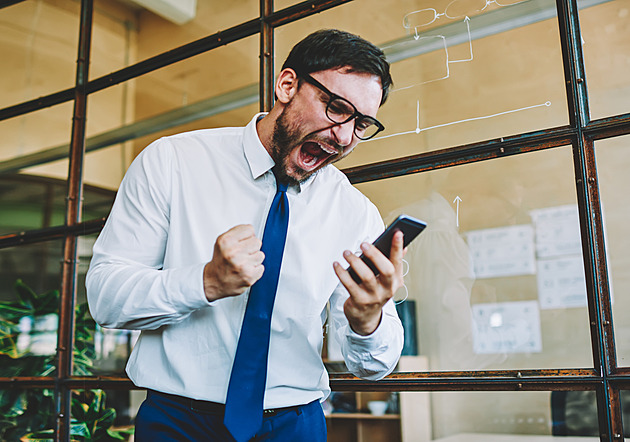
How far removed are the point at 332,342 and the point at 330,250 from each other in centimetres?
50

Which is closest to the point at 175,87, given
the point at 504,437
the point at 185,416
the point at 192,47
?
the point at 192,47

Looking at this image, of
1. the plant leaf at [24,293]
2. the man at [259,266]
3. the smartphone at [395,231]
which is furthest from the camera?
the plant leaf at [24,293]

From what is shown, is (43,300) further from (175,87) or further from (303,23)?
(303,23)

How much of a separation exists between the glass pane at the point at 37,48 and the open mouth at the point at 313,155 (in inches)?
62.4

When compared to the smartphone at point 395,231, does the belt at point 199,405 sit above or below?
below

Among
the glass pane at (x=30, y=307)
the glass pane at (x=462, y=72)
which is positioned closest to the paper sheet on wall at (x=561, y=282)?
the glass pane at (x=462, y=72)

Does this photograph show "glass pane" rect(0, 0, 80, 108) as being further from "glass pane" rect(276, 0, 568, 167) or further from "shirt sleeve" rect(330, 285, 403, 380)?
"shirt sleeve" rect(330, 285, 403, 380)

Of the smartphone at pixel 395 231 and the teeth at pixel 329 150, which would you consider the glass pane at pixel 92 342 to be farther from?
the smartphone at pixel 395 231

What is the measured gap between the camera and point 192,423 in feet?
3.89

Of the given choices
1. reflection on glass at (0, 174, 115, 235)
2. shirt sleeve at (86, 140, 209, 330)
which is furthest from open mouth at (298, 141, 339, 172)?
reflection on glass at (0, 174, 115, 235)

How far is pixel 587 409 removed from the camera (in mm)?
1382

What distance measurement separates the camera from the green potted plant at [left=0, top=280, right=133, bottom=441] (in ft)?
7.40

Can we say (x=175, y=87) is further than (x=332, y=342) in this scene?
Yes

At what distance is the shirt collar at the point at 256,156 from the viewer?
1.34m
